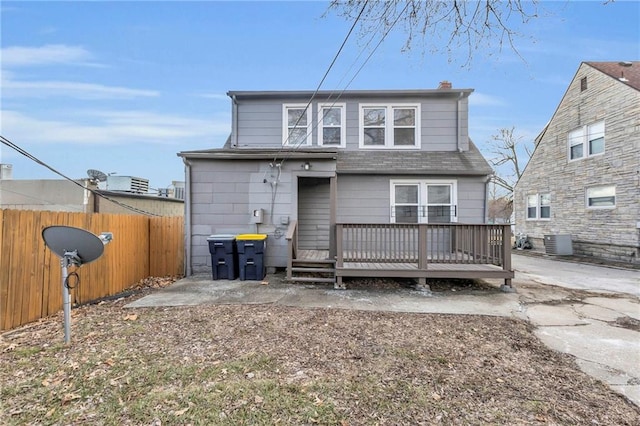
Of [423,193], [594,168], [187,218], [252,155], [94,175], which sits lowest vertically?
[187,218]

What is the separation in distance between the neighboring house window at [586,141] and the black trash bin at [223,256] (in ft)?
46.4

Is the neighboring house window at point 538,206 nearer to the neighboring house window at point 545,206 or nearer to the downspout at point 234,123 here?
the neighboring house window at point 545,206

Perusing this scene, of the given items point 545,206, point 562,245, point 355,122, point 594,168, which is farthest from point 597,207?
point 355,122

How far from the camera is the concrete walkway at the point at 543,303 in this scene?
11.2 ft

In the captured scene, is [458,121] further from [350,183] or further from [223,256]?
[223,256]

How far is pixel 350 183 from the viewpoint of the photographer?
8453mm

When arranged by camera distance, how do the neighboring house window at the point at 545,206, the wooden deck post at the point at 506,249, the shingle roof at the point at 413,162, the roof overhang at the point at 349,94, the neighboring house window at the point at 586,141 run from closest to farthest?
the wooden deck post at the point at 506,249, the shingle roof at the point at 413,162, the roof overhang at the point at 349,94, the neighboring house window at the point at 586,141, the neighboring house window at the point at 545,206

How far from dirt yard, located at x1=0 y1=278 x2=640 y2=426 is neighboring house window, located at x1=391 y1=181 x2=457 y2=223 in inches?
169

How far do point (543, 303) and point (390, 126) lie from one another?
5.82 meters

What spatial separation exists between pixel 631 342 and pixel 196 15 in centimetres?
964

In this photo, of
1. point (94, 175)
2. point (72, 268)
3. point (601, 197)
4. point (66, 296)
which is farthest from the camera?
point (601, 197)

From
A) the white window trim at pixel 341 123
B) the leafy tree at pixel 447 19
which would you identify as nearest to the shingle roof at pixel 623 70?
the white window trim at pixel 341 123

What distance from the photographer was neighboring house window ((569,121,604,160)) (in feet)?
39.5

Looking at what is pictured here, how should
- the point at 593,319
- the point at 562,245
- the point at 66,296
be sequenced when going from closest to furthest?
the point at 66,296 → the point at 593,319 → the point at 562,245
